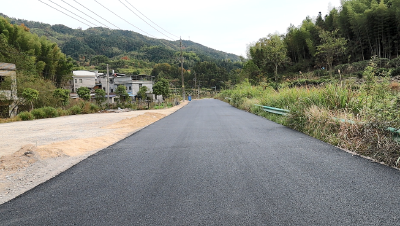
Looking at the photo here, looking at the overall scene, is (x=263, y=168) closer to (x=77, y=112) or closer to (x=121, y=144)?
(x=121, y=144)

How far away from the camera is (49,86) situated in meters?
29.4

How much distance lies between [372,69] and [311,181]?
4.80 m

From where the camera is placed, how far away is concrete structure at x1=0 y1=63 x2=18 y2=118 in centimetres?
2180

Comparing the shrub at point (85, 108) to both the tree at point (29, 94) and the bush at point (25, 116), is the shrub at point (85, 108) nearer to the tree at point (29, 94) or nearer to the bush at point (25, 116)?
the tree at point (29, 94)

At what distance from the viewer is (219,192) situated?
306 centimetres

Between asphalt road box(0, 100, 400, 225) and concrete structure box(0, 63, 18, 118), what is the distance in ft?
74.3

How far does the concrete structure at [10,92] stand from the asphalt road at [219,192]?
22648 mm

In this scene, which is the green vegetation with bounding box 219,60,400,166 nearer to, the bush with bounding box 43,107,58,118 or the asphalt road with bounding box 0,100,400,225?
the asphalt road with bounding box 0,100,400,225

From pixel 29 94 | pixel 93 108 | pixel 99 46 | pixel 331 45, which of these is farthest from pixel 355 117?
pixel 99 46

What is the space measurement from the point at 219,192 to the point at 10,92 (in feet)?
87.8

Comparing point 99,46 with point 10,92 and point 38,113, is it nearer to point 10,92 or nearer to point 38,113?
point 10,92

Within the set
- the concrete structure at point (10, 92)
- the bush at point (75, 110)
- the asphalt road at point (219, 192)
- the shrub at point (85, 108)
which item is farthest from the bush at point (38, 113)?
the asphalt road at point (219, 192)

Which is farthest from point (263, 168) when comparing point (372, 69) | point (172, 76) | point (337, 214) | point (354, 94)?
point (172, 76)

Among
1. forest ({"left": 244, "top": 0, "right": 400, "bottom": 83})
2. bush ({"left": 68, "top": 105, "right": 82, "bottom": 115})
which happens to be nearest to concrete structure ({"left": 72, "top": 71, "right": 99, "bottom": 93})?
bush ({"left": 68, "top": 105, "right": 82, "bottom": 115})
